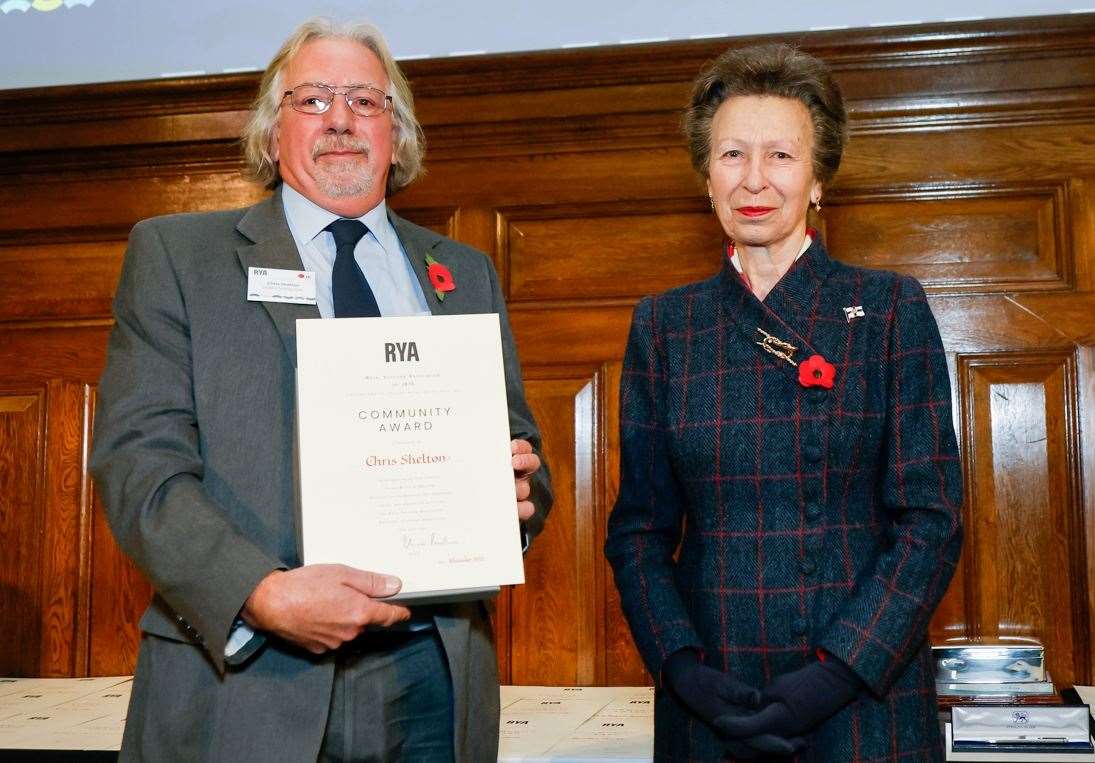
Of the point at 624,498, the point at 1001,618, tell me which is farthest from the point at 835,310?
the point at 1001,618

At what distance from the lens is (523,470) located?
1601mm

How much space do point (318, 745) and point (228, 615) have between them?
0.66ft

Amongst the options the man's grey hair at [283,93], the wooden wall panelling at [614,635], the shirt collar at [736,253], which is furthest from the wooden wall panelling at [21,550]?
the shirt collar at [736,253]

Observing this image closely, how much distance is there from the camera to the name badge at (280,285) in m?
1.60

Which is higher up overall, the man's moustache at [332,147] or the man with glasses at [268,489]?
the man's moustache at [332,147]

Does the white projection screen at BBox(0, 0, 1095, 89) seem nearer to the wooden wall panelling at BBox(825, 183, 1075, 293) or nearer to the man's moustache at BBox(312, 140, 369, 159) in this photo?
the wooden wall panelling at BBox(825, 183, 1075, 293)

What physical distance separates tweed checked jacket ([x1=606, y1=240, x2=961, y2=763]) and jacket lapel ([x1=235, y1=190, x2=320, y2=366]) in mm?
491

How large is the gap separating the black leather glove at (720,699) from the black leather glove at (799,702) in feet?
0.04

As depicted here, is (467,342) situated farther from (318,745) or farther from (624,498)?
(318,745)

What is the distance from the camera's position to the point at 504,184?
9.90ft

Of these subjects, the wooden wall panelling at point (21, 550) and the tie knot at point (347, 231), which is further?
the wooden wall panelling at point (21, 550)

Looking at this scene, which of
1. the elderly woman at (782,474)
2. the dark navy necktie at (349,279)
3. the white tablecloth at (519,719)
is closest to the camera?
the elderly woman at (782,474)

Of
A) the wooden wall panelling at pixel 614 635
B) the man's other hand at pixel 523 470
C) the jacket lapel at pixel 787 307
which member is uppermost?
the jacket lapel at pixel 787 307

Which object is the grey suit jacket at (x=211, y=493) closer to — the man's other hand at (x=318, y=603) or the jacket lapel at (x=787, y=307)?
the man's other hand at (x=318, y=603)
